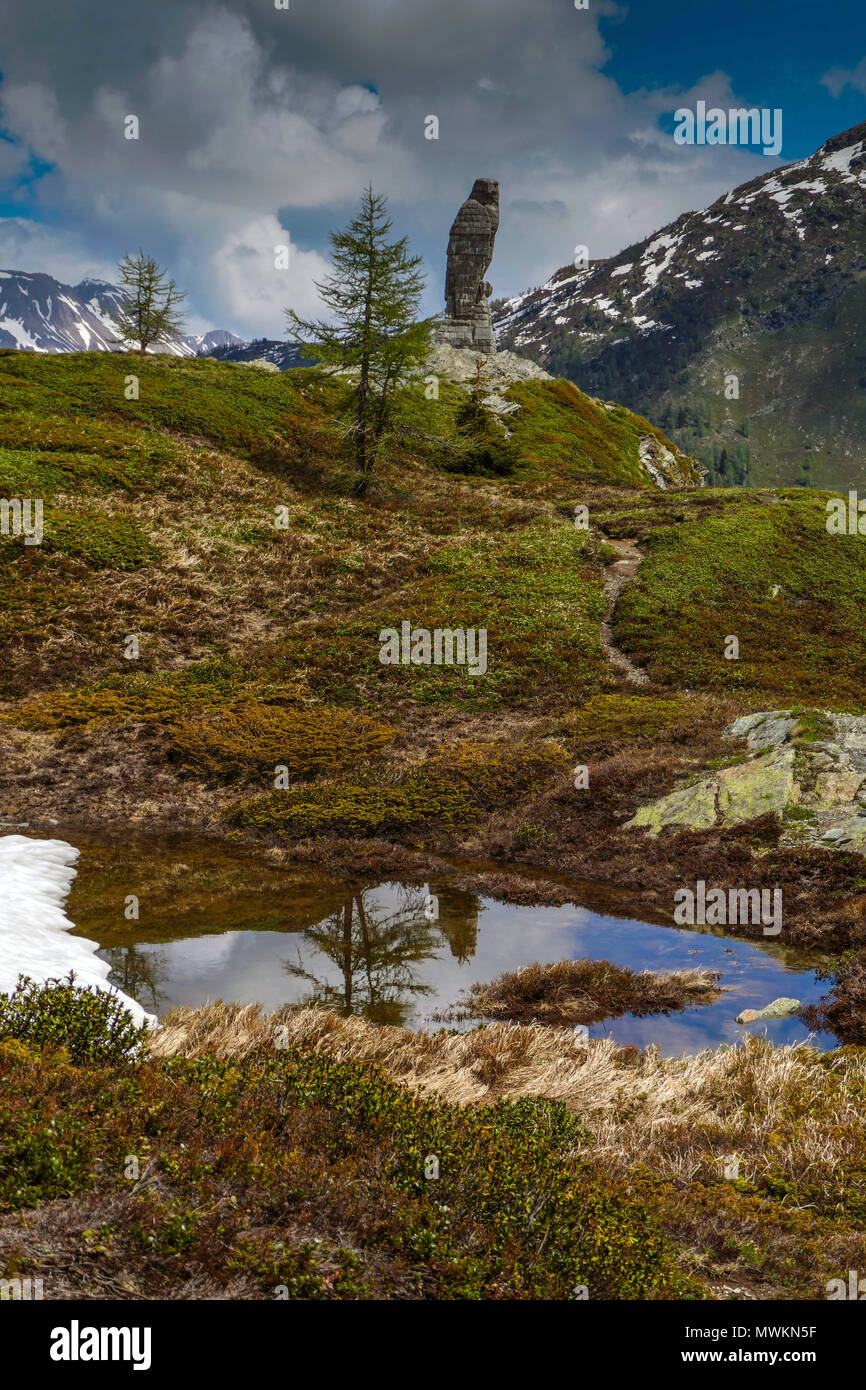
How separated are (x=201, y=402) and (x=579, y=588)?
101 ft

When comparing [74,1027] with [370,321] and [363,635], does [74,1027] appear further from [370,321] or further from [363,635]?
[370,321]

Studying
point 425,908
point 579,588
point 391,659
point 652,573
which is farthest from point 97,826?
point 652,573

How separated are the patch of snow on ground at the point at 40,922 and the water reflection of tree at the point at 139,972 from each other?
21cm

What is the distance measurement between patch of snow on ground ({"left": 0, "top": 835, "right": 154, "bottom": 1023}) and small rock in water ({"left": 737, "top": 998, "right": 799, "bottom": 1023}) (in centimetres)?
854

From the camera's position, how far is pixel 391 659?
30719 millimetres

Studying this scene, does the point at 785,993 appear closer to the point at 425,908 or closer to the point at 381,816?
the point at 425,908

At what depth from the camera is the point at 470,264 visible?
82312 millimetres

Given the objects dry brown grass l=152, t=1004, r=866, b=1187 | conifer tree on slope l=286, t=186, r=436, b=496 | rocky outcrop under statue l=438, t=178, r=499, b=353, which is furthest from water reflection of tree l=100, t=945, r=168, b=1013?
rocky outcrop under statue l=438, t=178, r=499, b=353

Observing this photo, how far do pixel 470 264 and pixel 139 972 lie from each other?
283 ft

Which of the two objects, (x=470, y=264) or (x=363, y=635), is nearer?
(x=363, y=635)

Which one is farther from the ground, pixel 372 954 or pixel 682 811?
pixel 682 811

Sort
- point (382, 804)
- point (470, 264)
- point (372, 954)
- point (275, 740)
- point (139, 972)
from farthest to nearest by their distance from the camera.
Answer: point (470, 264), point (275, 740), point (382, 804), point (372, 954), point (139, 972)

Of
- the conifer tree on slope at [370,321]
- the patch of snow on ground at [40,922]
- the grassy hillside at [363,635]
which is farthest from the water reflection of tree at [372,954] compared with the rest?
the conifer tree on slope at [370,321]

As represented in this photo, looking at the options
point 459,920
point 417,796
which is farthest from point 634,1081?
point 417,796
